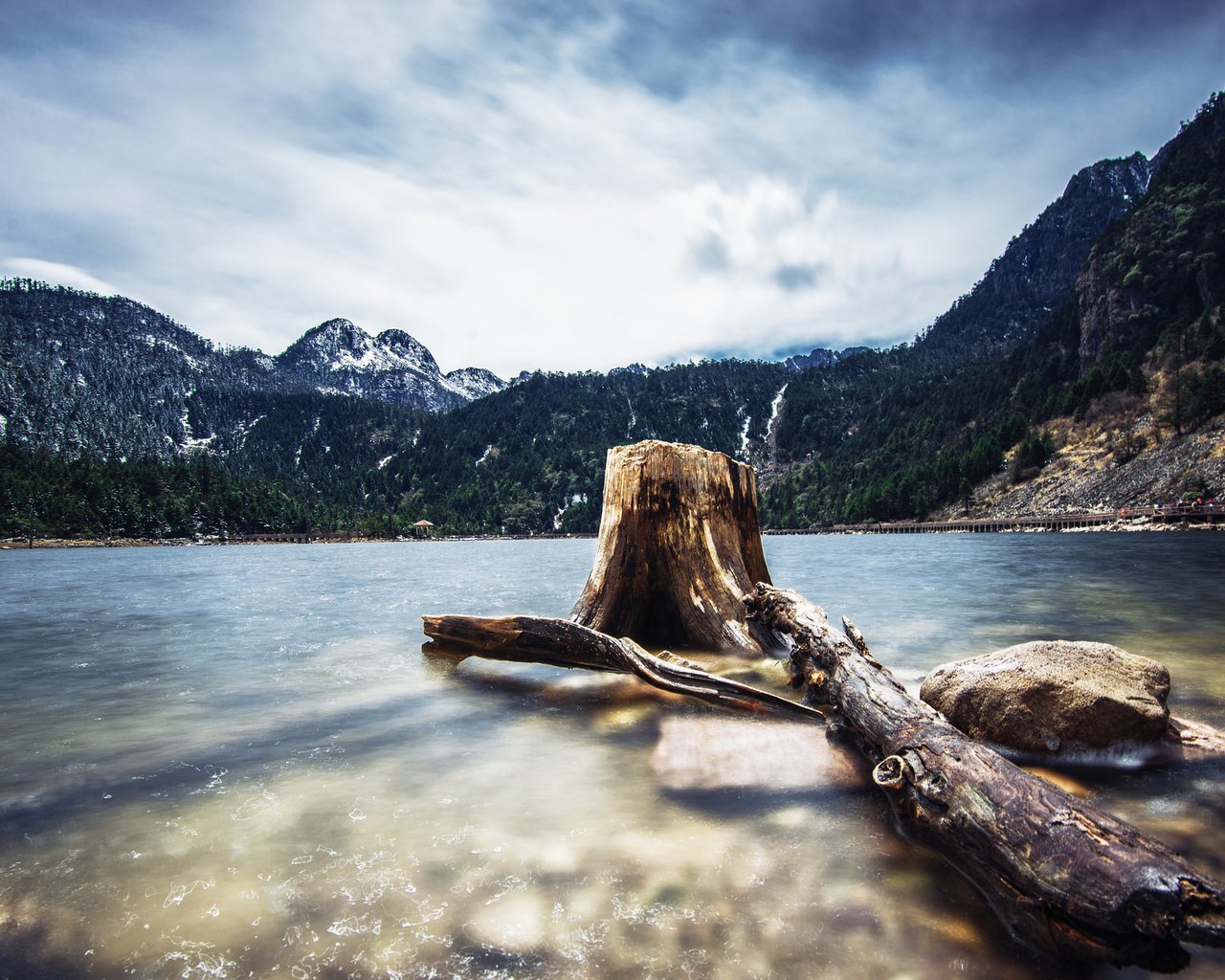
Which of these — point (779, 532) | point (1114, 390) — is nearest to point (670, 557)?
point (1114, 390)

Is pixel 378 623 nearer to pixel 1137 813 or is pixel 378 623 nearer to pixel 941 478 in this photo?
pixel 1137 813

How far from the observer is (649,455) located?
34.8ft

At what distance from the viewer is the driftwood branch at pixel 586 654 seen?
22.7 feet

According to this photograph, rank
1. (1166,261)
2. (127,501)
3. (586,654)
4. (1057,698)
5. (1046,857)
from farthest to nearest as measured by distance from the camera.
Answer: (127,501), (1166,261), (586,654), (1057,698), (1046,857)

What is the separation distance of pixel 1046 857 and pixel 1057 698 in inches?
123

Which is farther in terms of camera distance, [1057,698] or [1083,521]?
[1083,521]

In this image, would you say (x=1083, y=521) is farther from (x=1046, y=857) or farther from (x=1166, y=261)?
(x=1046, y=857)

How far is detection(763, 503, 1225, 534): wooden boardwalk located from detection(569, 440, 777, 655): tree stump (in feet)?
255

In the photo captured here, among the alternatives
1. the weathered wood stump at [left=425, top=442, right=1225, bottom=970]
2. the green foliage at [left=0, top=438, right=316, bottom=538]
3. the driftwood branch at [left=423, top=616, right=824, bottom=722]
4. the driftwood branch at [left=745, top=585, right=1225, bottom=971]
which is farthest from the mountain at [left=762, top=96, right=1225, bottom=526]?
the green foliage at [left=0, top=438, right=316, bottom=538]

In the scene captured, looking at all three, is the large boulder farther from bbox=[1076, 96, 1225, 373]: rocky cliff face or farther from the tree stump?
bbox=[1076, 96, 1225, 373]: rocky cliff face

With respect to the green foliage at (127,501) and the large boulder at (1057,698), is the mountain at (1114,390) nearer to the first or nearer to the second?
the large boulder at (1057,698)

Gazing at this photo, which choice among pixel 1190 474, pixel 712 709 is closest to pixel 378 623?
pixel 712 709

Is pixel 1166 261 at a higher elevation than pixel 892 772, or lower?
higher

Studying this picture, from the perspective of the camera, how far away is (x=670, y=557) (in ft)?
35.0
